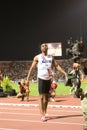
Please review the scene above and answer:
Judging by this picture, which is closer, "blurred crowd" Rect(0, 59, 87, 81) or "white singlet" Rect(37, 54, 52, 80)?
"white singlet" Rect(37, 54, 52, 80)

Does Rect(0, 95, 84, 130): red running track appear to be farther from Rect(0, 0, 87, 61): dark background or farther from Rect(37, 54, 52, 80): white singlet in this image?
Rect(0, 0, 87, 61): dark background

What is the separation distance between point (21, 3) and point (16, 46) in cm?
493

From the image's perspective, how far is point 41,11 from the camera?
4622 centimetres

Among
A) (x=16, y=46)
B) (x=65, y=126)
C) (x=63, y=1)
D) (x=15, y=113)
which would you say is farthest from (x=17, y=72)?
(x=65, y=126)

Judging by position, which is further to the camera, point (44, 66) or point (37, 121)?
A: point (44, 66)

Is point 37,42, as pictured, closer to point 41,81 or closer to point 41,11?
point 41,11

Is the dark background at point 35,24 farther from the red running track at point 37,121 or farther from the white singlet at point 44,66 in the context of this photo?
the white singlet at point 44,66

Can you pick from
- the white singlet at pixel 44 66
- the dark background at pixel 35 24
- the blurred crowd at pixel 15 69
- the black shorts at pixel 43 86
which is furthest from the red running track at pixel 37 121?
the blurred crowd at pixel 15 69

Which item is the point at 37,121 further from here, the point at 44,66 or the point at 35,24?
the point at 35,24

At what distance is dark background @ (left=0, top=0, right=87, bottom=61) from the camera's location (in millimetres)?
45188

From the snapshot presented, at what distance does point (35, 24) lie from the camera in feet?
153

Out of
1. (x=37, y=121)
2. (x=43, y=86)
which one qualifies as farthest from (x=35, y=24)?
(x=37, y=121)

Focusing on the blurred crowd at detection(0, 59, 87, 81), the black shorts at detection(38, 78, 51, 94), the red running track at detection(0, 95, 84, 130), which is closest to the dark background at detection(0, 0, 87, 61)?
the blurred crowd at detection(0, 59, 87, 81)

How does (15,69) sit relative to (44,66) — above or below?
below
